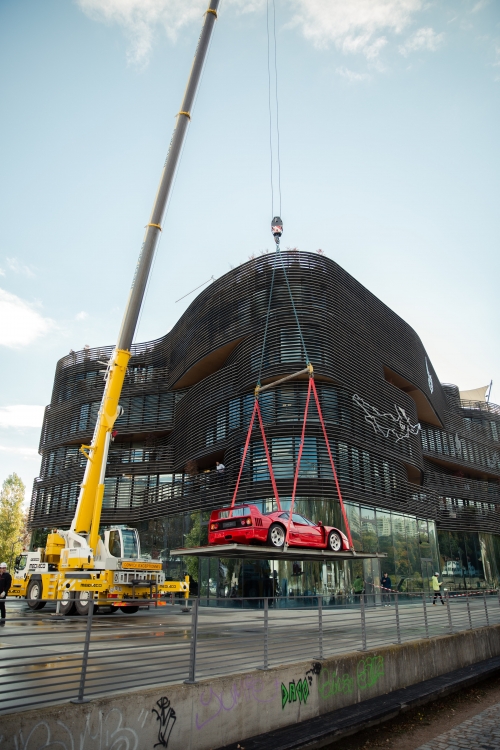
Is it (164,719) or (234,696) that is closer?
(164,719)

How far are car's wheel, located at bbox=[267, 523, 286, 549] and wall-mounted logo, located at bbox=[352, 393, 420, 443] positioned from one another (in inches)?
572

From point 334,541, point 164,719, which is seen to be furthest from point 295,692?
point 334,541

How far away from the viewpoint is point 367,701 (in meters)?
8.91

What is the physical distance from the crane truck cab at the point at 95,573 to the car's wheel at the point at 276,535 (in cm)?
553

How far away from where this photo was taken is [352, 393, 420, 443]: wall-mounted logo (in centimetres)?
2670

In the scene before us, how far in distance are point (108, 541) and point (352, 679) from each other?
11.2 m

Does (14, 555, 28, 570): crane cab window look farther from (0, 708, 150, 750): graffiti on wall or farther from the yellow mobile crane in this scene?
(0, 708, 150, 750): graffiti on wall

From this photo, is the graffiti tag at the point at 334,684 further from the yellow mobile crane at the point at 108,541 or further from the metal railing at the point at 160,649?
the yellow mobile crane at the point at 108,541

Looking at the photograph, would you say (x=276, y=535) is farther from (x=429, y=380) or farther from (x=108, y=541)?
(x=429, y=380)

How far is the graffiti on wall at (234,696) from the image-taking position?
6332mm

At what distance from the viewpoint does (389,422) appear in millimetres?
29031

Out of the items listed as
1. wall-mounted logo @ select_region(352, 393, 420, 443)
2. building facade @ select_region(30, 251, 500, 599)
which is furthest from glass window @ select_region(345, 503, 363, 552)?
wall-mounted logo @ select_region(352, 393, 420, 443)

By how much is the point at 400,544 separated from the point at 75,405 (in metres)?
23.9

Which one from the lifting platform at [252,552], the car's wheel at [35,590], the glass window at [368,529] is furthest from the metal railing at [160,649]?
the glass window at [368,529]
